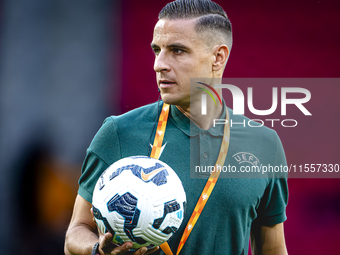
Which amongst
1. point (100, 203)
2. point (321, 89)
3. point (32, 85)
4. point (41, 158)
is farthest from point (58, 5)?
point (100, 203)

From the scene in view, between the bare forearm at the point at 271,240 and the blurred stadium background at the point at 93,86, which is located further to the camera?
the blurred stadium background at the point at 93,86

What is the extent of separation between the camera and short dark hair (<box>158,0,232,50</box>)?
71.9 inches

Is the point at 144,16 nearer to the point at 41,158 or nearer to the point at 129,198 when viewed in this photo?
the point at 41,158

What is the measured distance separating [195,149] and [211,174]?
0.46ft

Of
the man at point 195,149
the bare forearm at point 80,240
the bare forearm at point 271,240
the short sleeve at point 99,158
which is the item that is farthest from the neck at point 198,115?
the bare forearm at point 80,240

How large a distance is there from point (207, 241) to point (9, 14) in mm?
3607

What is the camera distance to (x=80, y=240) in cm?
164

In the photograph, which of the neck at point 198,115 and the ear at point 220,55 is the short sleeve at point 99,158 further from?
the ear at point 220,55

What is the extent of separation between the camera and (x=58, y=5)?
434 cm

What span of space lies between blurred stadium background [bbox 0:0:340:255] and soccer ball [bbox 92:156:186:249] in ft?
9.00

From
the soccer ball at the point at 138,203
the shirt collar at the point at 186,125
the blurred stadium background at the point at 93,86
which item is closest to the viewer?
the soccer ball at the point at 138,203

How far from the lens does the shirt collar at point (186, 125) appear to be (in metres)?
1.86

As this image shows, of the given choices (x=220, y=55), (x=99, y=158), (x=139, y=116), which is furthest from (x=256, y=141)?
(x=99, y=158)

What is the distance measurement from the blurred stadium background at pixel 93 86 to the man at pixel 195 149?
94.2 inches
